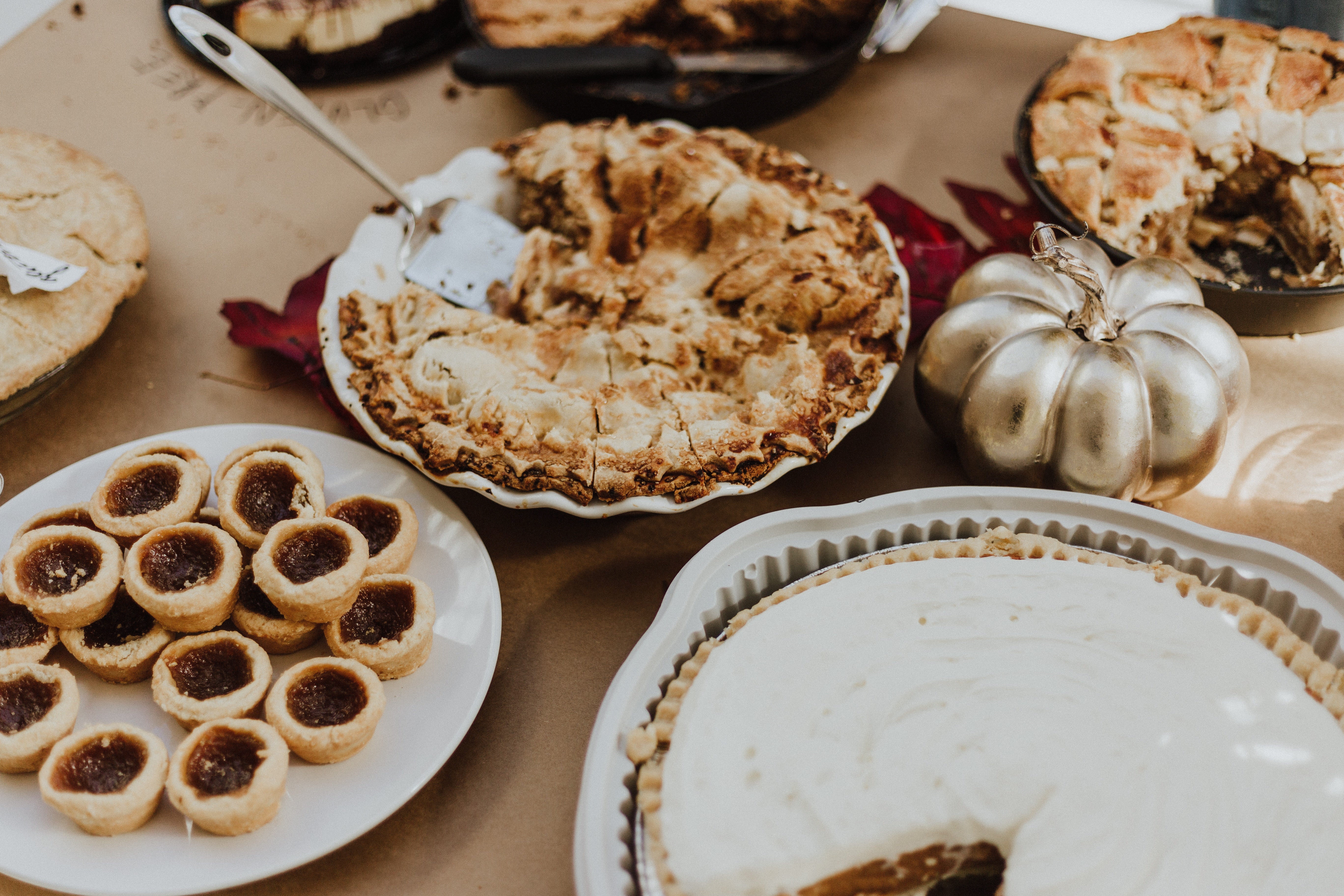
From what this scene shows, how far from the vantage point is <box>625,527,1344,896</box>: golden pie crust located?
4.15 feet

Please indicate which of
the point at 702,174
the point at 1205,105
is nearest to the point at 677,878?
the point at 702,174

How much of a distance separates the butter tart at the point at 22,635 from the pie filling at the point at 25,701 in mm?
46

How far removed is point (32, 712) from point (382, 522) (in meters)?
0.58

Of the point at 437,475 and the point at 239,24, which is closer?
the point at 437,475

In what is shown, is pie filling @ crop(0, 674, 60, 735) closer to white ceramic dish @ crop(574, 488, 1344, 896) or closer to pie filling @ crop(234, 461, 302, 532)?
pie filling @ crop(234, 461, 302, 532)

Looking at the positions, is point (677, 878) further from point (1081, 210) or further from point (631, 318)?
point (1081, 210)

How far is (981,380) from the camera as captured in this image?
168cm

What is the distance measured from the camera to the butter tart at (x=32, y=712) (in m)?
1.35

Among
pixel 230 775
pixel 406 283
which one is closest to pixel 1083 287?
pixel 406 283

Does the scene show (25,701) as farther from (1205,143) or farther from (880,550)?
(1205,143)

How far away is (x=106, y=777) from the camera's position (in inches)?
53.4

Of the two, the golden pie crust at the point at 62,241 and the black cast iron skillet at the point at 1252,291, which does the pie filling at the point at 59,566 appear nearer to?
the golden pie crust at the point at 62,241

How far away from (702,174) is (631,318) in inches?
15.2

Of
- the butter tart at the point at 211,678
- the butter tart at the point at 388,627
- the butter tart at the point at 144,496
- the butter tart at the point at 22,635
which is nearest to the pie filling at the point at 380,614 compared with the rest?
the butter tart at the point at 388,627
